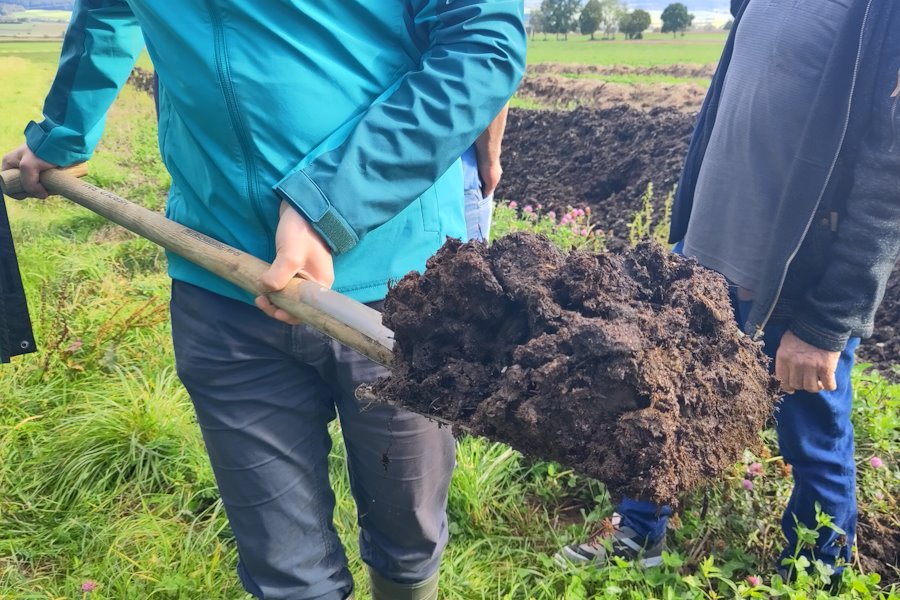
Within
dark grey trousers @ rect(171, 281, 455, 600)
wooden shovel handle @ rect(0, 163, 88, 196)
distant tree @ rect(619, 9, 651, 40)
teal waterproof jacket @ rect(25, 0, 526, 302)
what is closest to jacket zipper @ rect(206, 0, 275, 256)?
teal waterproof jacket @ rect(25, 0, 526, 302)

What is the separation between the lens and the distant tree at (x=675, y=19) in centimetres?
6444

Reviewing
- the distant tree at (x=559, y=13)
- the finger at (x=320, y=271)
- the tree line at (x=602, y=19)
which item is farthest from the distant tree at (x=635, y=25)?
the finger at (x=320, y=271)

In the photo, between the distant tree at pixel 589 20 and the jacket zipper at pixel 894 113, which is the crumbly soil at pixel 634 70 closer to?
the jacket zipper at pixel 894 113

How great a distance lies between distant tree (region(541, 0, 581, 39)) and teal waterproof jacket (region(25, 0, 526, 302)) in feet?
210

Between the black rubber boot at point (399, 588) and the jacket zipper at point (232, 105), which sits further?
the black rubber boot at point (399, 588)

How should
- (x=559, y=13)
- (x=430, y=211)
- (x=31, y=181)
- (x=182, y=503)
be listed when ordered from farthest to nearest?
1. (x=559, y=13)
2. (x=182, y=503)
3. (x=31, y=181)
4. (x=430, y=211)

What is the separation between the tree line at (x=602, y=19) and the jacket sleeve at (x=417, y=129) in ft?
205

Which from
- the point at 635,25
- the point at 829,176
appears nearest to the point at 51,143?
the point at 829,176

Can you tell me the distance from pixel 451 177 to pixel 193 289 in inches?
27.1

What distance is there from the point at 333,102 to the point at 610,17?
7334 centimetres

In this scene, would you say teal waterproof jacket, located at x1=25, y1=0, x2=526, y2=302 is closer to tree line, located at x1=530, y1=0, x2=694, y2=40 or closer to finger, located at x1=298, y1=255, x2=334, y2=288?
finger, located at x1=298, y1=255, x2=334, y2=288

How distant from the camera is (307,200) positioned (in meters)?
1.18

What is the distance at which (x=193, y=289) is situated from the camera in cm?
154

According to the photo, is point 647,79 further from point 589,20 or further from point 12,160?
point 589,20
